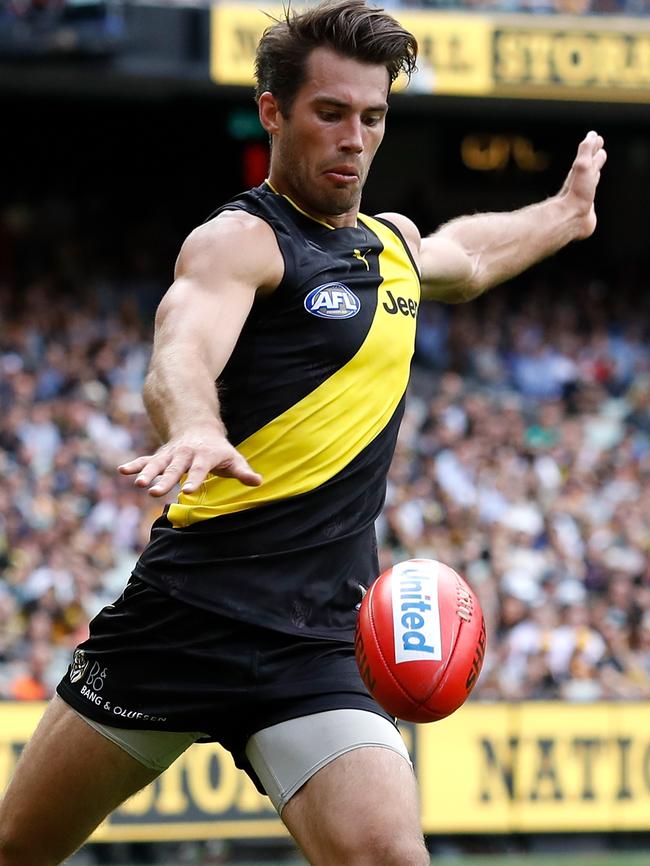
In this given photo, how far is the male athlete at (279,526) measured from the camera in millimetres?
4172

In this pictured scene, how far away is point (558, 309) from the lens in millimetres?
19000

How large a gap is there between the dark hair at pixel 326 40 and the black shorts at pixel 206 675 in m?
1.44

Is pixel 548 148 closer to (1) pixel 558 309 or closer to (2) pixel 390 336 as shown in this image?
(1) pixel 558 309

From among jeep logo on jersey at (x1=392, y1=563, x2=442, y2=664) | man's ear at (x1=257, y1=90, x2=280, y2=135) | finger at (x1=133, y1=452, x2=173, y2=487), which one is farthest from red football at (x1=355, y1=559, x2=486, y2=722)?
man's ear at (x1=257, y1=90, x2=280, y2=135)

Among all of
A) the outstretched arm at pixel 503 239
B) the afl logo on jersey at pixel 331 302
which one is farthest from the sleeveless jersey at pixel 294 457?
the outstretched arm at pixel 503 239

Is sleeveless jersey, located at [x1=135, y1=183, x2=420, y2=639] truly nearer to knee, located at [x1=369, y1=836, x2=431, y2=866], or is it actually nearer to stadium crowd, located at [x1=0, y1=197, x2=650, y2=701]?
knee, located at [x1=369, y1=836, x2=431, y2=866]

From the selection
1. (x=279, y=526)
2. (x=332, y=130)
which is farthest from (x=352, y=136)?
(x=279, y=526)

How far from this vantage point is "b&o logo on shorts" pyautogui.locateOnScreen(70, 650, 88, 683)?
14.6 ft

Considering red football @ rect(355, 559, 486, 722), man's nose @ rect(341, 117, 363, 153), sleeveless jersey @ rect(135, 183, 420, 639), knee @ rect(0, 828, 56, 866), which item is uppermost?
man's nose @ rect(341, 117, 363, 153)

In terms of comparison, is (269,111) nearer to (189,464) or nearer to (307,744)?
(189,464)

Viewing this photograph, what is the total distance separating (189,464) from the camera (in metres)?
3.45

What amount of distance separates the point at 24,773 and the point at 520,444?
12.0 metres

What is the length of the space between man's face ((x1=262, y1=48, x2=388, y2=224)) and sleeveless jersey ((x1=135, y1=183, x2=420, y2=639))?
5.1 inches

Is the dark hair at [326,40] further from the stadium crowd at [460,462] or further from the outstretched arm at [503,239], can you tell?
the stadium crowd at [460,462]
